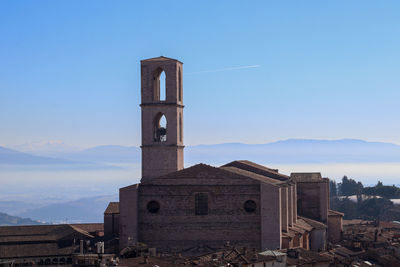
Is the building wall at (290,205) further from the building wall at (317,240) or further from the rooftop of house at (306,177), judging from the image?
the rooftop of house at (306,177)

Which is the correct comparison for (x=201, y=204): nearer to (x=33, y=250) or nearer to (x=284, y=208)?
(x=284, y=208)

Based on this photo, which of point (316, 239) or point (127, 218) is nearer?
point (127, 218)

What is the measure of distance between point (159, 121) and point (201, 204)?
9.92 meters

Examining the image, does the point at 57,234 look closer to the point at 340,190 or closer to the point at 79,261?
the point at 79,261

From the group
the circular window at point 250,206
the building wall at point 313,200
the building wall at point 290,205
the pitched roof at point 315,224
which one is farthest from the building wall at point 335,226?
the circular window at point 250,206

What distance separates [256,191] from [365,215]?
2786 inches

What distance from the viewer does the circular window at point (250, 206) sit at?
48781 millimetres

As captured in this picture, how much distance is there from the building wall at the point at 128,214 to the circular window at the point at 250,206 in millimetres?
6471

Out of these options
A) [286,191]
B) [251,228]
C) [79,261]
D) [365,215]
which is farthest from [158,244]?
[365,215]

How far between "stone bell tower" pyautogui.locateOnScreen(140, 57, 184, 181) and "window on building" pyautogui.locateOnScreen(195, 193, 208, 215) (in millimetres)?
6525

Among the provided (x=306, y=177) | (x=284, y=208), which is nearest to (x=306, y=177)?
(x=306, y=177)

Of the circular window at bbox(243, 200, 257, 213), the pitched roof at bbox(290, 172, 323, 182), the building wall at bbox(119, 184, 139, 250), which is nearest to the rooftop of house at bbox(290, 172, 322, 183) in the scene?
the pitched roof at bbox(290, 172, 323, 182)

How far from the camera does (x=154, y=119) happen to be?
184ft

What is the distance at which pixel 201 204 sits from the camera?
1925 inches
